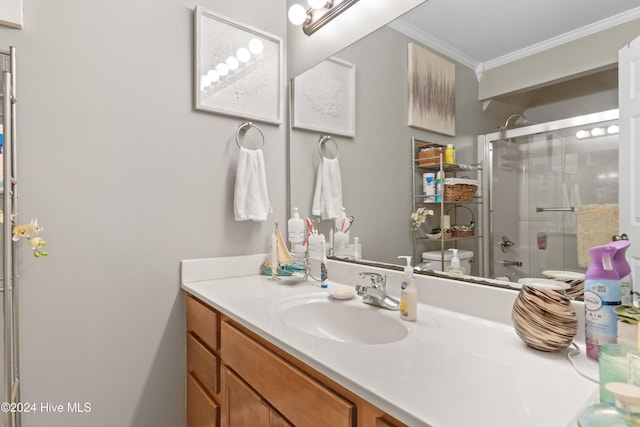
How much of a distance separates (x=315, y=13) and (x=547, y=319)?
1.52 meters

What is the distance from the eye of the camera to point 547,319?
74 centimetres

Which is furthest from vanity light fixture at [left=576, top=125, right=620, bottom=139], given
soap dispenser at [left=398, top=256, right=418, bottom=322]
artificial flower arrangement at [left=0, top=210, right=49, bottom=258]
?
artificial flower arrangement at [left=0, top=210, right=49, bottom=258]

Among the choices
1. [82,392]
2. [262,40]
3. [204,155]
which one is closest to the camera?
[82,392]

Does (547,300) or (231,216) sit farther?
(231,216)

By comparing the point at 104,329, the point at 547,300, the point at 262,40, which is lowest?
the point at 104,329

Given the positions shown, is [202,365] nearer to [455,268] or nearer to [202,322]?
[202,322]

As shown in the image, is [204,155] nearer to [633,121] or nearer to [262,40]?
[262,40]

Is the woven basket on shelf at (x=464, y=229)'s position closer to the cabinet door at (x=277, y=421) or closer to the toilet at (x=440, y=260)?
the toilet at (x=440, y=260)

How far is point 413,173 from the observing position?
48.0 inches

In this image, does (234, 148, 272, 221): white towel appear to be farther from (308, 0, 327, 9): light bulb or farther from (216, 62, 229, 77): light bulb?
(308, 0, 327, 9): light bulb

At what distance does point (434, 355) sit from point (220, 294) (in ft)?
2.72

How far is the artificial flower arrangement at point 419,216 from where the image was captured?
1.18 m

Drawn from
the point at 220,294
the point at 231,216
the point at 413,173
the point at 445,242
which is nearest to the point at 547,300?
the point at 445,242

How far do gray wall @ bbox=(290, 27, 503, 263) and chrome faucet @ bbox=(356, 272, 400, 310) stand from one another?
14 centimetres
